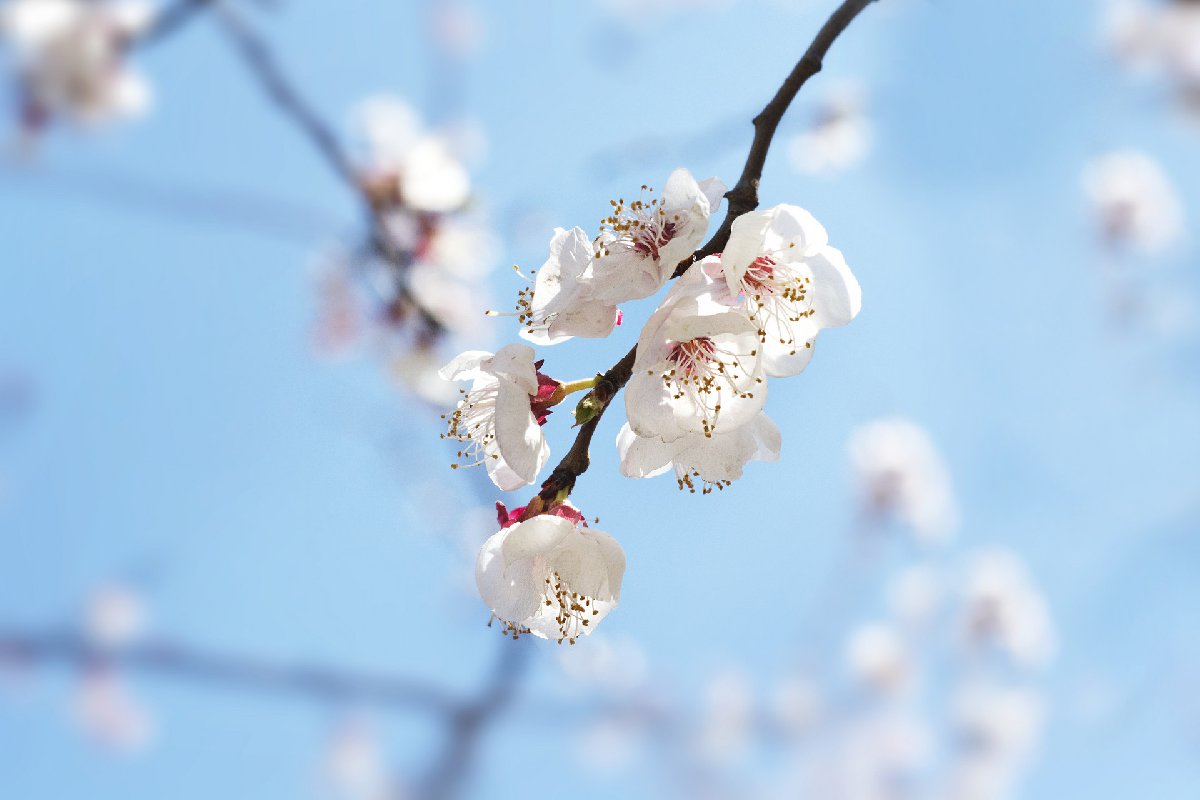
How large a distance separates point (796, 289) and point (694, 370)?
0.13 metres

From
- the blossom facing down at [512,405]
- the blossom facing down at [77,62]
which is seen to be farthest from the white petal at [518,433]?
the blossom facing down at [77,62]

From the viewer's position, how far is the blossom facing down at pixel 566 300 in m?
0.67

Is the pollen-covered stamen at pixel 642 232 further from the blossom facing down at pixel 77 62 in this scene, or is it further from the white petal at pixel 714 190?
the blossom facing down at pixel 77 62

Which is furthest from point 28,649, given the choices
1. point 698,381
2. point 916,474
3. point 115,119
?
point 916,474

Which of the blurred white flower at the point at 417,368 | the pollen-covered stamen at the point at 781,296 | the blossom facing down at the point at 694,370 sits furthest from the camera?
the blurred white flower at the point at 417,368

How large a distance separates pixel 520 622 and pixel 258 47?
1.04 m

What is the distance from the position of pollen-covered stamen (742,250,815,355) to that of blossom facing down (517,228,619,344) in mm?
134

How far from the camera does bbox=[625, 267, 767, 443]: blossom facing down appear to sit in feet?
2.01

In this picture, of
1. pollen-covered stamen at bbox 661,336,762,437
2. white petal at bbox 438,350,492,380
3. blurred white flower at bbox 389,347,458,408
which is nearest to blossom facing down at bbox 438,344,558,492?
white petal at bbox 438,350,492,380

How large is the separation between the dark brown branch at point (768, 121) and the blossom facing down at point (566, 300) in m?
0.07

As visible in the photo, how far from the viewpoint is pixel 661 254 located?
66cm

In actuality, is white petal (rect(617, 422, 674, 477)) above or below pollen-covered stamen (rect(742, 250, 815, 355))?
below

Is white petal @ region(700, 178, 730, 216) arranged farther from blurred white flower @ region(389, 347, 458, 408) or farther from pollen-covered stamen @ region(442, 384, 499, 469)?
blurred white flower @ region(389, 347, 458, 408)

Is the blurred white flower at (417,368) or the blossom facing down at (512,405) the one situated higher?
the blurred white flower at (417,368)
